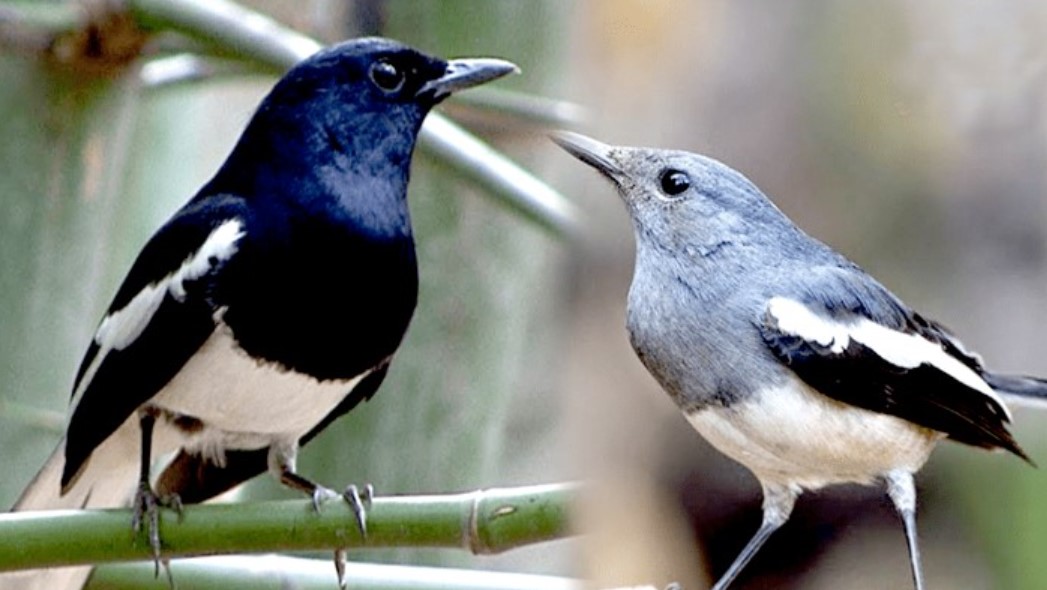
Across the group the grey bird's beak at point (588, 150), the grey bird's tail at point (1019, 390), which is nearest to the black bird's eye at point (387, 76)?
the grey bird's beak at point (588, 150)

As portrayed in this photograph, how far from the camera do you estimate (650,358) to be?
0.80 metres

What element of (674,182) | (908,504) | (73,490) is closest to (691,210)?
(674,182)

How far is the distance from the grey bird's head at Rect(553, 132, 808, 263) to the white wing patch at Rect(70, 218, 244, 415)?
30.0 inches

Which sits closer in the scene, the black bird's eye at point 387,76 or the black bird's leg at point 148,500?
the black bird's leg at point 148,500

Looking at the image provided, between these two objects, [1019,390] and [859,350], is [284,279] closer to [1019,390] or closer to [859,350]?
[859,350]

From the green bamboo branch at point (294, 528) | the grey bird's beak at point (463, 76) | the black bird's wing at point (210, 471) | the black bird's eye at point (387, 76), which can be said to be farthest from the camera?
the black bird's wing at point (210, 471)

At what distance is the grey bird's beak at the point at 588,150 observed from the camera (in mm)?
771

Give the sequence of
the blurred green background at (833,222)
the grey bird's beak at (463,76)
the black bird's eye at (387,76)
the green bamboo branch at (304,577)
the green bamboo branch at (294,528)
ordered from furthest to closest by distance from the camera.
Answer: the black bird's eye at (387,76) < the grey bird's beak at (463,76) < the green bamboo branch at (304,577) < the green bamboo branch at (294,528) < the blurred green background at (833,222)

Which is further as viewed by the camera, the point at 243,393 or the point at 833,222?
the point at 243,393

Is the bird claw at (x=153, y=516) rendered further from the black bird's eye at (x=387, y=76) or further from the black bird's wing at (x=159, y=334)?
the black bird's eye at (x=387, y=76)

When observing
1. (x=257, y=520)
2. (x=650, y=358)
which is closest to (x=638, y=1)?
(x=650, y=358)

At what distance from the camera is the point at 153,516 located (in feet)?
4.19

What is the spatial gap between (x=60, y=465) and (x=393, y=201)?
52cm

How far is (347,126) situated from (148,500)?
478 millimetres
